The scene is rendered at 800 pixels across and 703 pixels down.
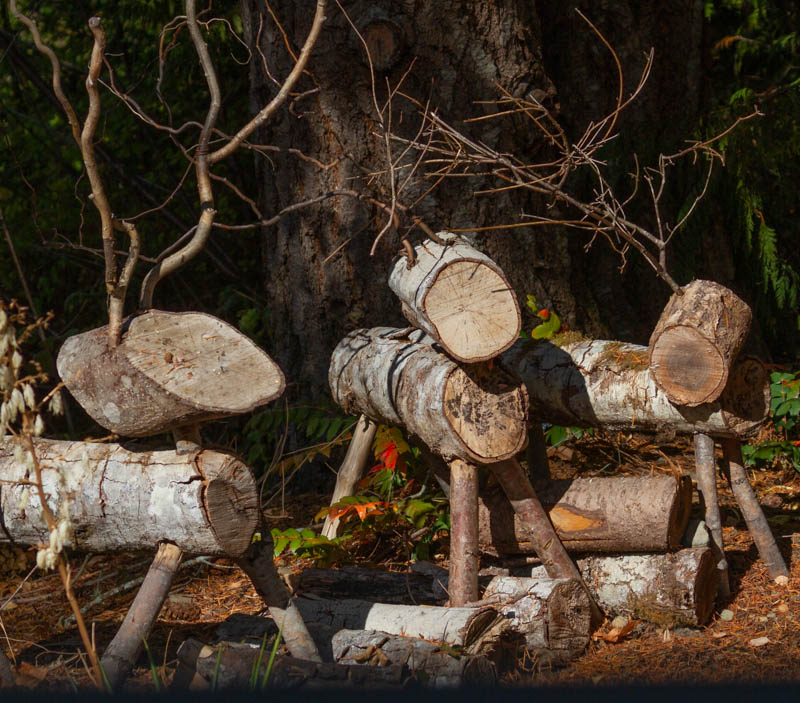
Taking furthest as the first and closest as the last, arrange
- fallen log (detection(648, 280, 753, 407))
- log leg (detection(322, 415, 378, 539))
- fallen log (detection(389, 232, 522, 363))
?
log leg (detection(322, 415, 378, 539)), fallen log (detection(648, 280, 753, 407)), fallen log (detection(389, 232, 522, 363))

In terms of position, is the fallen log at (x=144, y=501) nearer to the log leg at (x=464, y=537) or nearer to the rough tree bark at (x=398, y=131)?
the log leg at (x=464, y=537)

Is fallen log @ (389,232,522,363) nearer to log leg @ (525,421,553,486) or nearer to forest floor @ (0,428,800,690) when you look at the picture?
log leg @ (525,421,553,486)

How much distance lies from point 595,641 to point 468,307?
145cm

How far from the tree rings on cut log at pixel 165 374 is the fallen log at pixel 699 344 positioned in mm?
1534

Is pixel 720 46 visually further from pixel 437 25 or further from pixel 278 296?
pixel 278 296

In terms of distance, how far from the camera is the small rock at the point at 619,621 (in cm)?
386

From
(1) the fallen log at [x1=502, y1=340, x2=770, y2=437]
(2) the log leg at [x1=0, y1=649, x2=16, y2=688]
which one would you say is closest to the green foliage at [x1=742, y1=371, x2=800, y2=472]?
(1) the fallen log at [x1=502, y1=340, x2=770, y2=437]

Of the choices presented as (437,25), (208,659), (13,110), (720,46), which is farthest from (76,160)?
(208,659)

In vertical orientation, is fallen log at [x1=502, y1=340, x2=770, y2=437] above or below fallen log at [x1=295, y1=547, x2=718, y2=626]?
above

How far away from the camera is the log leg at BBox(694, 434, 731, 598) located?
12.9 feet

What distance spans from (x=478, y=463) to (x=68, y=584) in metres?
1.62

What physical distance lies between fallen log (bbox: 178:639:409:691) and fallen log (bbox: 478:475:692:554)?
103 centimetres

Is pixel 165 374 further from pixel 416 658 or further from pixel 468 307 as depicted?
pixel 416 658

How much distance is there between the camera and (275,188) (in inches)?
225
